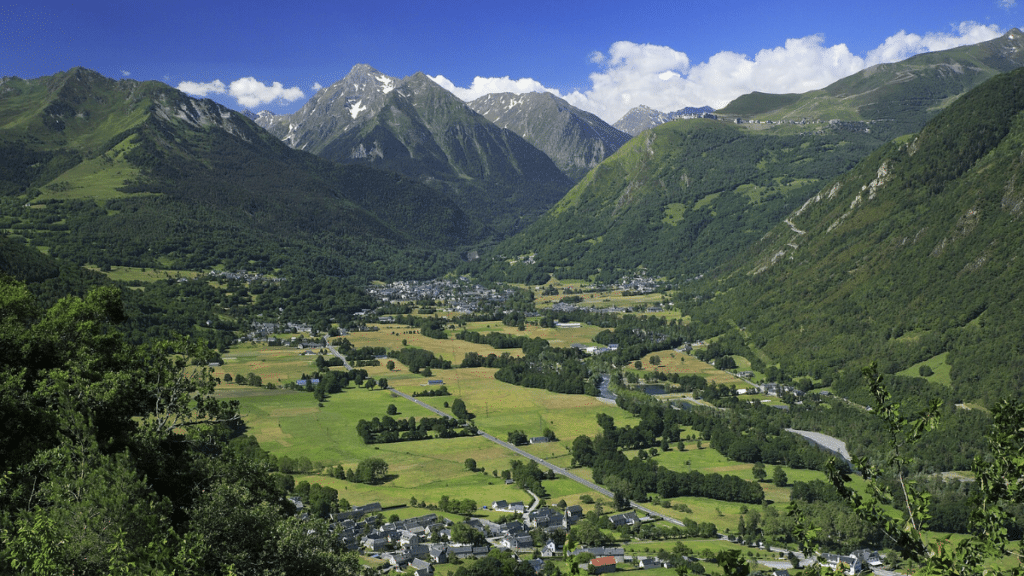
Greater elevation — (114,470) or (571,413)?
(114,470)

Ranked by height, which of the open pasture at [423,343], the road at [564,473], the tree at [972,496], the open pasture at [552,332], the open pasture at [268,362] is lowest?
the road at [564,473]

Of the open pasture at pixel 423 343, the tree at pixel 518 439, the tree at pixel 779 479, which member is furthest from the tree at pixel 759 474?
the open pasture at pixel 423 343

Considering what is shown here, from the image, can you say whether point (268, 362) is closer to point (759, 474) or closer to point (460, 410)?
point (460, 410)

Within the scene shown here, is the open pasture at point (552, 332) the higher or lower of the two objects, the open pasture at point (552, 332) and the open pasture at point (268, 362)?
the higher

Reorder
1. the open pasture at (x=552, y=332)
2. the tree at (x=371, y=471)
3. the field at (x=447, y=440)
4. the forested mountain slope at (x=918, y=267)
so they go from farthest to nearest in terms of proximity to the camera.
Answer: the open pasture at (x=552, y=332) < the forested mountain slope at (x=918, y=267) < the tree at (x=371, y=471) < the field at (x=447, y=440)

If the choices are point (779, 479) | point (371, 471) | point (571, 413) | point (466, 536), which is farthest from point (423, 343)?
point (466, 536)

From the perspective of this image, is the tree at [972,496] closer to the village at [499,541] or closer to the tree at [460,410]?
the village at [499,541]

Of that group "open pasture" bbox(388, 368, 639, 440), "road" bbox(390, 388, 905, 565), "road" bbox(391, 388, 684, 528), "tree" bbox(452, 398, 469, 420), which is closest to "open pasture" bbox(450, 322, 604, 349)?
"open pasture" bbox(388, 368, 639, 440)

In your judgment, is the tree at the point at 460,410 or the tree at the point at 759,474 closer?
the tree at the point at 759,474

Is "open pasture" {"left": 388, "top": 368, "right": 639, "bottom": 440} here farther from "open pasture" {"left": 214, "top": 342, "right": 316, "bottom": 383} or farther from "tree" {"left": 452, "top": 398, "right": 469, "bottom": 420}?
"open pasture" {"left": 214, "top": 342, "right": 316, "bottom": 383}
